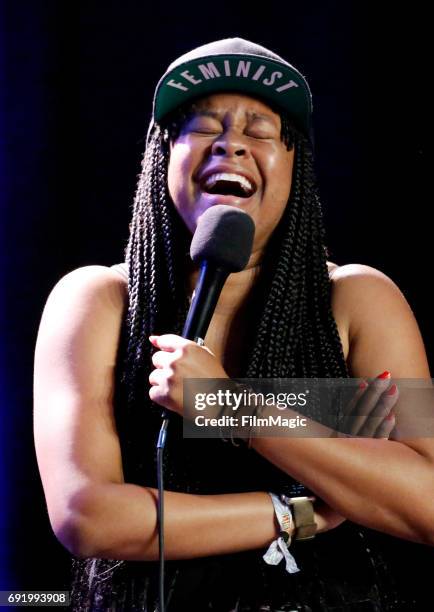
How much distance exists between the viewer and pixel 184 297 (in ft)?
6.41

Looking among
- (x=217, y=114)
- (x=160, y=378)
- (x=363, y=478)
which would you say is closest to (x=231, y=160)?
(x=217, y=114)

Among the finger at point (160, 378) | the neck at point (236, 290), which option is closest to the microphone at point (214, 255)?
the finger at point (160, 378)

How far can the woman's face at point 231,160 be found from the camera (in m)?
1.80

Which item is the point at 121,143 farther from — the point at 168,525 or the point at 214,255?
the point at 168,525

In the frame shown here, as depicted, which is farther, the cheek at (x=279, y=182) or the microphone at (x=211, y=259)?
the cheek at (x=279, y=182)

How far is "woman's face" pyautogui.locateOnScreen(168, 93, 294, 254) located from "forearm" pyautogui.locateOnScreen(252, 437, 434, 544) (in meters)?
0.61

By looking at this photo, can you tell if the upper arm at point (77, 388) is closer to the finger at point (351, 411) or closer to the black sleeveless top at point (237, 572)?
the black sleeveless top at point (237, 572)

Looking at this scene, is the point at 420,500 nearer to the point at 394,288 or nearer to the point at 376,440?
the point at 376,440

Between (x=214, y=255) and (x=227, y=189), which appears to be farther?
(x=227, y=189)

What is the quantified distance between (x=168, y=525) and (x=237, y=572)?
217 mm

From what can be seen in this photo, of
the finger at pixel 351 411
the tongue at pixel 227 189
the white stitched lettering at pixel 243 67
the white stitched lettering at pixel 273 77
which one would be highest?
the white stitched lettering at pixel 243 67

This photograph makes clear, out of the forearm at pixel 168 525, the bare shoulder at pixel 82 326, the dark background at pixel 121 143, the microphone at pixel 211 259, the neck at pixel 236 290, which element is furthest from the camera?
the dark background at pixel 121 143

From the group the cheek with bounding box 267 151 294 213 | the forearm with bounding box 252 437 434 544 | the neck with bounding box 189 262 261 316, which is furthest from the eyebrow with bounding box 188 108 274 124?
the forearm with bounding box 252 437 434 544

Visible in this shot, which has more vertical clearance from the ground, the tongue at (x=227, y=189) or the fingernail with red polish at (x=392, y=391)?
the tongue at (x=227, y=189)
